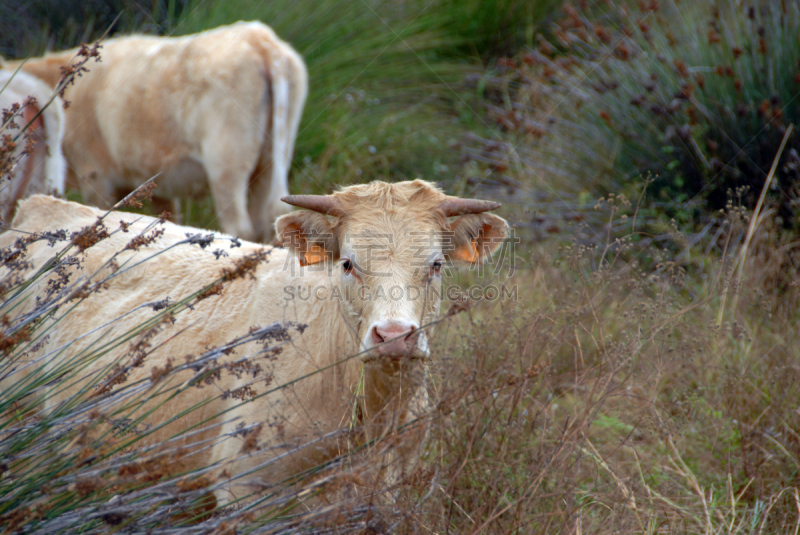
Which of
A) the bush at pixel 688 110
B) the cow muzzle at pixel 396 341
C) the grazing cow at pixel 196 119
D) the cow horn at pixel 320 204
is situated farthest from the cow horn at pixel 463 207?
the grazing cow at pixel 196 119

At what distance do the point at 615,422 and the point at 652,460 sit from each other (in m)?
0.34

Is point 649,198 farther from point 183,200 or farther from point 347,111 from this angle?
point 183,200

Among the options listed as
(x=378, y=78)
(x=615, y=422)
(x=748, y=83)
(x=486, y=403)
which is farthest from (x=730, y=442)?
(x=378, y=78)

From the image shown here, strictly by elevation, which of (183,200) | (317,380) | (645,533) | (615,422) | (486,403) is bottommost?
(183,200)

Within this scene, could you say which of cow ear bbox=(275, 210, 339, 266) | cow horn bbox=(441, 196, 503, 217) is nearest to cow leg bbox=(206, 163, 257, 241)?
cow ear bbox=(275, 210, 339, 266)

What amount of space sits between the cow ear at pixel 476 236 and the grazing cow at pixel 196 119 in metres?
3.23

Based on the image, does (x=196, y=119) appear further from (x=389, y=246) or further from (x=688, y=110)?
(x=688, y=110)

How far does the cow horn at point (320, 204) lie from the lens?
9.87 feet

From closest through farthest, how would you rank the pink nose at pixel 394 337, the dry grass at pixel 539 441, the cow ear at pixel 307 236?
the dry grass at pixel 539 441, the pink nose at pixel 394 337, the cow ear at pixel 307 236

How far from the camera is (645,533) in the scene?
259 cm

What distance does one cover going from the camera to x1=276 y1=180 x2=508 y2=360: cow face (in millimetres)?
2652

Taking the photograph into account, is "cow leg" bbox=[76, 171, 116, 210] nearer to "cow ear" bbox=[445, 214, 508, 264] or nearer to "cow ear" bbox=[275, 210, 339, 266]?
"cow ear" bbox=[275, 210, 339, 266]

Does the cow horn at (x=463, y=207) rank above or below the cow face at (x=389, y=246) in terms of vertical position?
above

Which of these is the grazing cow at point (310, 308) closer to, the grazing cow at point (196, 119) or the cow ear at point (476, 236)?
the cow ear at point (476, 236)
